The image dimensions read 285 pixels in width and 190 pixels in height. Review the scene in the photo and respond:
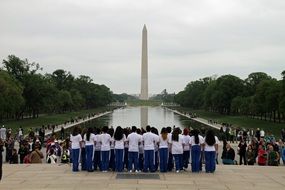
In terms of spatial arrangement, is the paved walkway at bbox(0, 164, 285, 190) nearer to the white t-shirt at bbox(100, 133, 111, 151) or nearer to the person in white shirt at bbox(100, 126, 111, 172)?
the person in white shirt at bbox(100, 126, 111, 172)

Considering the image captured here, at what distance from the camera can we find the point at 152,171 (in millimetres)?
15500

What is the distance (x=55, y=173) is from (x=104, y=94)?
176 meters

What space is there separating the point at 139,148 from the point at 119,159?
764 millimetres

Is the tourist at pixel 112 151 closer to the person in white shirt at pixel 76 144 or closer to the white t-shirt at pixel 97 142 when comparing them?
the white t-shirt at pixel 97 142

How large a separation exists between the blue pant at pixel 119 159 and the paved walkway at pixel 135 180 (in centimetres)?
43

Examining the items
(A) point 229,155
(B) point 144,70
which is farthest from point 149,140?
(B) point 144,70

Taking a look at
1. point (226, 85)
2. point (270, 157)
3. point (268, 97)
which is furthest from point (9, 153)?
point (226, 85)

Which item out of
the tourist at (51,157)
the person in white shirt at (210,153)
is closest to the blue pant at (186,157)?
the person in white shirt at (210,153)

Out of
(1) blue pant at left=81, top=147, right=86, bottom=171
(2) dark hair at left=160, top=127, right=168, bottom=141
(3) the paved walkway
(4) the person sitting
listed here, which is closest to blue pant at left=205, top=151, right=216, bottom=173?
(3) the paved walkway

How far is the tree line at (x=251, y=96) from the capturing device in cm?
6806

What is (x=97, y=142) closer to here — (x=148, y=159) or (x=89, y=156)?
(x=89, y=156)

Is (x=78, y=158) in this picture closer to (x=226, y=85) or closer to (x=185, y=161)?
(x=185, y=161)

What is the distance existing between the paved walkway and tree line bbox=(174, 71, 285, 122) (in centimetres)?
4592

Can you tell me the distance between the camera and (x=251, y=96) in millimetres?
86812
